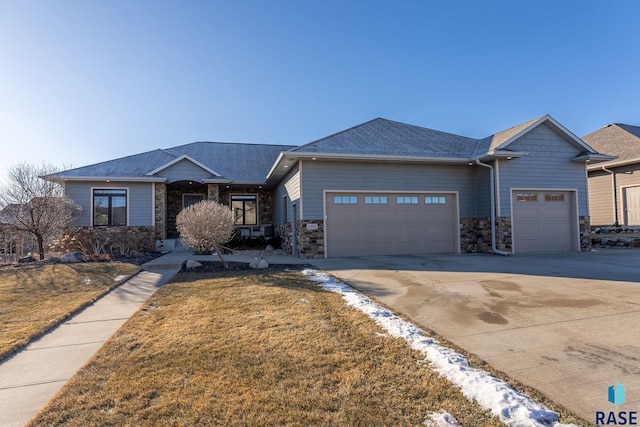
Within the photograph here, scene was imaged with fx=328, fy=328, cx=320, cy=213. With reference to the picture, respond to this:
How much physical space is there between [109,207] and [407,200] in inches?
485

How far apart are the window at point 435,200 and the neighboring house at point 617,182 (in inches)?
341

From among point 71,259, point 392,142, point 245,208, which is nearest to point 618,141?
point 392,142

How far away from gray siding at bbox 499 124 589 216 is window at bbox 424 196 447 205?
1.89 meters

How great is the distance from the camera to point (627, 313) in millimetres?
4262

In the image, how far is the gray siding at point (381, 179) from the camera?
1108 cm

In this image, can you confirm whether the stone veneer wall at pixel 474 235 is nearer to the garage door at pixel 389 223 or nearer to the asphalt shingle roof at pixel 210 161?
the garage door at pixel 389 223

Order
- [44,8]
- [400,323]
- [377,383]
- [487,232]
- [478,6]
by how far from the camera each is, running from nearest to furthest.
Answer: [377,383] → [400,323] → [44,8] → [478,6] → [487,232]

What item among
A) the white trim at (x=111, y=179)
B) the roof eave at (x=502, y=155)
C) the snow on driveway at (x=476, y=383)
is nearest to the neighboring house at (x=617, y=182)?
the roof eave at (x=502, y=155)

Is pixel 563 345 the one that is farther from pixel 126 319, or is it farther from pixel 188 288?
pixel 188 288

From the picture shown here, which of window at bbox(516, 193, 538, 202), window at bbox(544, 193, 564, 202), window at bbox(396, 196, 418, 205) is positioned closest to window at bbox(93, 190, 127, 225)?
window at bbox(396, 196, 418, 205)

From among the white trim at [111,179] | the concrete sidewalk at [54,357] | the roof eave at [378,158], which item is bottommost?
the concrete sidewalk at [54,357]

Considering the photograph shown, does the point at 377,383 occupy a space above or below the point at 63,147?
below

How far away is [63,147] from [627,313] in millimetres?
17798

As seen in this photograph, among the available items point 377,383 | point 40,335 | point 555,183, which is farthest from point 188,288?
point 555,183
